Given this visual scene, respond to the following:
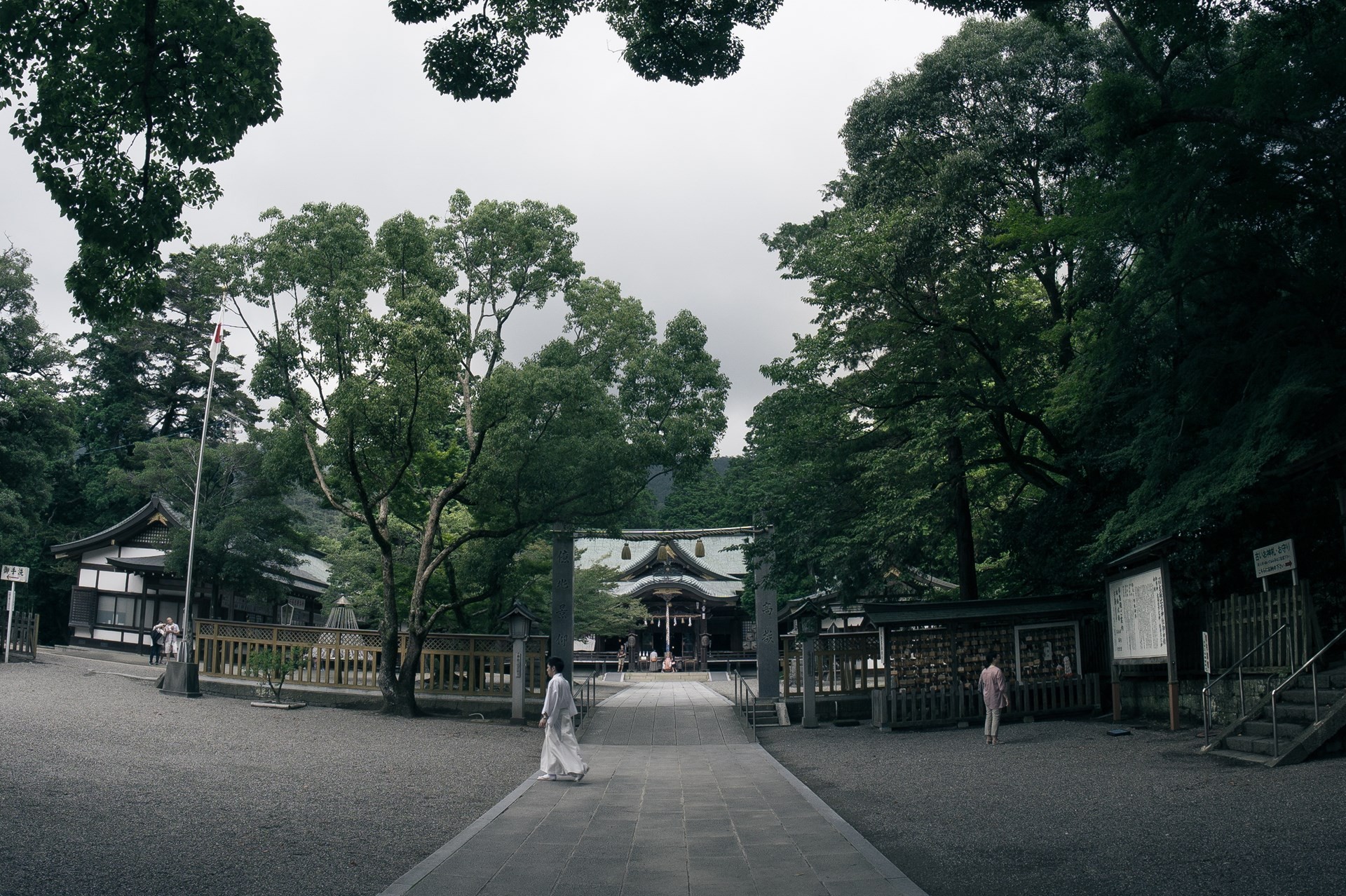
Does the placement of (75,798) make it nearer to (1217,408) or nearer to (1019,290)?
(1217,408)

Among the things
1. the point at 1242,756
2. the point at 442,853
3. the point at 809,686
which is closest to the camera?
the point at 442,853

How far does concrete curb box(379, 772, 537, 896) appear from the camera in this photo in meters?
5.63

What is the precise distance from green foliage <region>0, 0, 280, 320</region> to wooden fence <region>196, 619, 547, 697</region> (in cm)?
1272

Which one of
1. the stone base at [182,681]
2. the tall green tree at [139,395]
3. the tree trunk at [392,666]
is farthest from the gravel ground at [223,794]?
the tall green tree at [139,395]

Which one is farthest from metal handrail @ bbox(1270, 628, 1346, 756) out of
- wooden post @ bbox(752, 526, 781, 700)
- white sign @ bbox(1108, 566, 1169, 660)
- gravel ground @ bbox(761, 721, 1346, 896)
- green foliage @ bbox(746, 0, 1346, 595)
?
wooden post @ bbox(752, 526, 781, 700)

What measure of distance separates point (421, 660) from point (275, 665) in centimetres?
285

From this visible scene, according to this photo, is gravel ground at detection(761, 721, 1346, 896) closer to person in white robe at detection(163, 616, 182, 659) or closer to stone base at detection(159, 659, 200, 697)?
stone base at detection(159, 659, 200, 697)

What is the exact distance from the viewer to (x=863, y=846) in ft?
22.7

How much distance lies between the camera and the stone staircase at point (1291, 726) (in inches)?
354

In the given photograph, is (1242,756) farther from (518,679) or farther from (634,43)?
(518,679)

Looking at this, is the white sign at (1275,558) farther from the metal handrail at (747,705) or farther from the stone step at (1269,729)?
the metal handrail at (747,705)

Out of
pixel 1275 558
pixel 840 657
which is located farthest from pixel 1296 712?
pixel 840 657

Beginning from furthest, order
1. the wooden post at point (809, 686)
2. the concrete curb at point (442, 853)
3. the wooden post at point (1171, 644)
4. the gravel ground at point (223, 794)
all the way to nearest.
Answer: the wooden post at point (809, 686) < the wooden post at point (1171, 644) < the gravel ground at point (223, 794) < the concrete curb at point (442, 853)

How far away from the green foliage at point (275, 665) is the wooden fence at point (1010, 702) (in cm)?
1185
